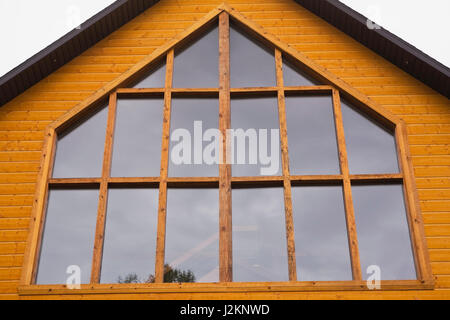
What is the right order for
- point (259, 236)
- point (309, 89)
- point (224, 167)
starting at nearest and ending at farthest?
point (259, 236)
point (224, 167)
point (309, 89)

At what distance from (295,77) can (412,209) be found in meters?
2.50

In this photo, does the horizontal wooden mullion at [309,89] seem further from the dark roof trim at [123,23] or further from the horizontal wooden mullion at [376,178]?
the horizontal wooden mullion at [376,178]

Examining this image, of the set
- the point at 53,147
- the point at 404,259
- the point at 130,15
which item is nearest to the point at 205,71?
the point at 130,15

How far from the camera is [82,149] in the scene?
6.55m

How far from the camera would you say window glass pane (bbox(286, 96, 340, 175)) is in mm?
6270

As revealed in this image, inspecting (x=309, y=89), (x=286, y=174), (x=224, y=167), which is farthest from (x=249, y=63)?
(x=286, y=174)

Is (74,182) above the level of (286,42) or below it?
below

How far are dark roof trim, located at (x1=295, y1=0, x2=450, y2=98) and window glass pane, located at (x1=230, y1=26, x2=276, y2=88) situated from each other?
108 centimetres

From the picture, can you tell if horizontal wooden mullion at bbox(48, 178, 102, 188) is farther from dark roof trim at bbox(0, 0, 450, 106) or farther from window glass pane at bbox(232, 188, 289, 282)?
window glass pane at bbox(232, 188, 289, 282)

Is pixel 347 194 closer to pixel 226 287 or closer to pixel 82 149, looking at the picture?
pixel 226 287

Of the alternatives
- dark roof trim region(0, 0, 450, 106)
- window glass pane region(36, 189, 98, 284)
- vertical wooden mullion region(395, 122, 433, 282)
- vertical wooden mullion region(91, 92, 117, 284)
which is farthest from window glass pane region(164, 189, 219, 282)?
dark roof trim region(0, 0, 450, 106)

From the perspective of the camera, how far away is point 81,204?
6.14m

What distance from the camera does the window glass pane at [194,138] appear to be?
6.29 m

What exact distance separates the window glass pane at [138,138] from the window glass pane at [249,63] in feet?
3.93
